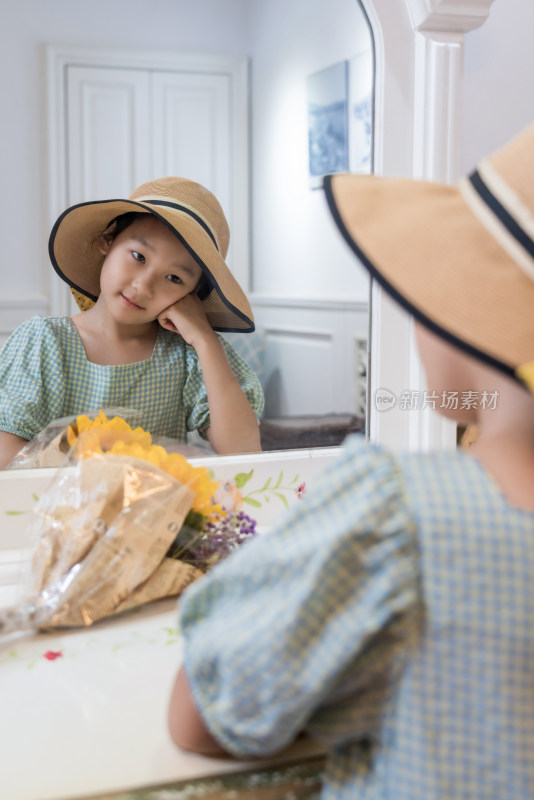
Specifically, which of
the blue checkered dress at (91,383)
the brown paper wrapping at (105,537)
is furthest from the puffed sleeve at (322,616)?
the blue checkered dress at (91,383)

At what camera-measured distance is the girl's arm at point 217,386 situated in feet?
3.10

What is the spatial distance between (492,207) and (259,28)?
605 mm

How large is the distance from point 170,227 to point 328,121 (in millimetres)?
283

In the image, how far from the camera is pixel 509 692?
436mm

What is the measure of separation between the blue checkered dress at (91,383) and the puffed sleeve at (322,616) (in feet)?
1.61

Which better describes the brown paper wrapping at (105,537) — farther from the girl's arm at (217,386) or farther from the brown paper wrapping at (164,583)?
the girl's arm at (217,386)

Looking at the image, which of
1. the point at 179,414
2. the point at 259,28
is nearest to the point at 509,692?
the point at 179,414

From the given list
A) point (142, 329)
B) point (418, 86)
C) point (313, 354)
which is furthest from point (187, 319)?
point (418, 86)

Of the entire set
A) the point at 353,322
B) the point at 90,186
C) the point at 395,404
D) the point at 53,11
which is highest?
the point at 53,11

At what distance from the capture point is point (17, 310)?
2.90 ft

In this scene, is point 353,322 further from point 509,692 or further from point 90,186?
point 509,692

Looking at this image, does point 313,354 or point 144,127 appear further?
point 313,354

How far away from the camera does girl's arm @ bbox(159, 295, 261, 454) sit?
94 cm

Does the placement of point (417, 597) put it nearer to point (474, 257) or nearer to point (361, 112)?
point (474, 257)
